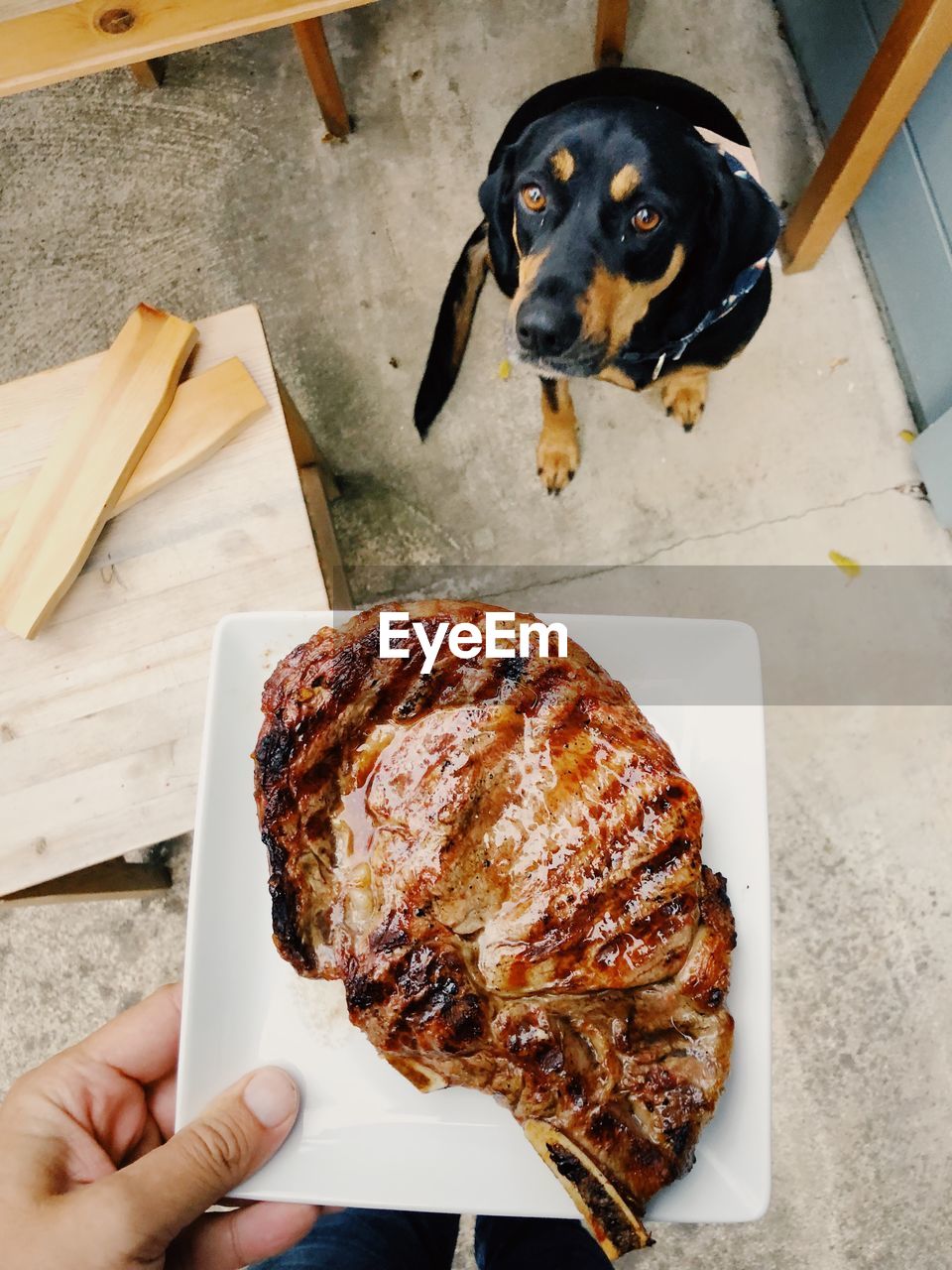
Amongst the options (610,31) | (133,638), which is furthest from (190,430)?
(610,31)

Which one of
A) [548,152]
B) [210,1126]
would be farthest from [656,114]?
[210,1126]

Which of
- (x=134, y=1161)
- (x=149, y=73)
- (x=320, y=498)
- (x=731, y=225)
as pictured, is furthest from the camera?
(x=149, y=73)

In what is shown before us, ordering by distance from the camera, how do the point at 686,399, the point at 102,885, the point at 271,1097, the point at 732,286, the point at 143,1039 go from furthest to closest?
the point at 686,399 → the point at 102,885 → the point at 732,286 → the point at 143,1039 → the point at 271,1097

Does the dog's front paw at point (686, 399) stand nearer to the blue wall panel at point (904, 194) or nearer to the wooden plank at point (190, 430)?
the blue wall panel at point (904, 194)

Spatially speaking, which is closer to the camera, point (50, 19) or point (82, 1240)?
point (82, 1240)

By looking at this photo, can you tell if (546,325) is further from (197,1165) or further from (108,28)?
(197,1165)

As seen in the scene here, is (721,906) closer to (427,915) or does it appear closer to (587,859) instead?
(587,859)
